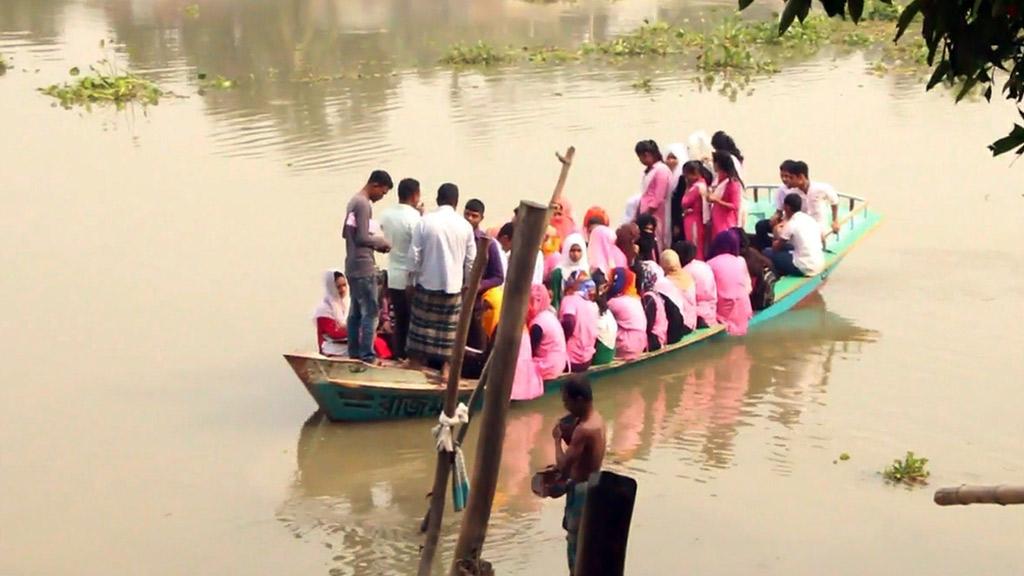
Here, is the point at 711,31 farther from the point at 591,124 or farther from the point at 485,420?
the point at 485,420

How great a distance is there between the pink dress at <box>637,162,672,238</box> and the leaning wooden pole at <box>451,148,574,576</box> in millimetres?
5626

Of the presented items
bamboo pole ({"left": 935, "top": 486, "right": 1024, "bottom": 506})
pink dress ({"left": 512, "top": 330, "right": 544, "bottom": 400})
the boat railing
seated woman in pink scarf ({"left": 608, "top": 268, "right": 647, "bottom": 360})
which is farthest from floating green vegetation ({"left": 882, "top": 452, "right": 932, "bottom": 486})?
bamboo pole ({"left": 935, "top": 486, "right": 1024, "bottom": 506})

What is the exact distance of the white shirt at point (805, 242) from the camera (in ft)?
37.0

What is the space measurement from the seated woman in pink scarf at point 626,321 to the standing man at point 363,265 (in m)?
1.60

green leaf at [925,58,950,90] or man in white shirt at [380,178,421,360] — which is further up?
green leaf at [925,58,950,90]

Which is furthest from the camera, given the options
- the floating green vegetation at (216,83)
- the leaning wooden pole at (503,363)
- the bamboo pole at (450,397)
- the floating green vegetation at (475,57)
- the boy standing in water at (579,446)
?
the floating green vegetation at (475,57)

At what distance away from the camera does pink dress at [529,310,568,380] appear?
909 centimetres

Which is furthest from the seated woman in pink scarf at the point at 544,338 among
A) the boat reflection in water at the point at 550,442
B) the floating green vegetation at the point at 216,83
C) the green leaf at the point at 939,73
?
the floating green vegetation at the point at 216,83

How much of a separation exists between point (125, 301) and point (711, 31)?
52.7ft

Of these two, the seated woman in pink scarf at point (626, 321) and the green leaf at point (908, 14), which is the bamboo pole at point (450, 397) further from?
the seated woman in pink scarf at point (626, 321)

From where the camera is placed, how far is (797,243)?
11.3 m

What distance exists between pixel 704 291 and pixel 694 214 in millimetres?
977

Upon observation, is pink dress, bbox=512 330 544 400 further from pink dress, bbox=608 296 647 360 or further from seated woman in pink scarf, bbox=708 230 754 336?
seated woman in pink scarf, bbox=708 230 754 336

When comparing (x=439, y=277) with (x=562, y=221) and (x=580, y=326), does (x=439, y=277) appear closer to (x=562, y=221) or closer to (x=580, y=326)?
(x=580, y=326)
